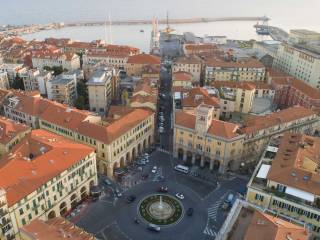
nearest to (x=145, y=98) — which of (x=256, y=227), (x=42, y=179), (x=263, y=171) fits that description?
(x=42, y=179)

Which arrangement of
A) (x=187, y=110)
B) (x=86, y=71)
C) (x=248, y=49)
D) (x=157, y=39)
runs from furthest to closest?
(x=157, y=39), (x=248, y=49), (x=86, y=71), (x=187, y=110)

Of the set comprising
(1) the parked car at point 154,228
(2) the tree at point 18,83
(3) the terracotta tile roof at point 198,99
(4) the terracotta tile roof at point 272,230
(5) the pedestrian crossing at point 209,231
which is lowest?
(5) the pedestrian crossing at point 209,231

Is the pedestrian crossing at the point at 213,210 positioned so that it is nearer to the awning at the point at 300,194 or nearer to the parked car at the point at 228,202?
the parked car at the point at 228,202

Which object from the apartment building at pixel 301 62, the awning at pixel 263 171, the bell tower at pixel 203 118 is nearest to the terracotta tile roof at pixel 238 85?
the apartment building at pixel 301 62

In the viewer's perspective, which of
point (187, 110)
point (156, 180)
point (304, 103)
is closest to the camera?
point (156, 180)

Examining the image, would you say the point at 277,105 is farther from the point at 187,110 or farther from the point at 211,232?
the point at 211,232

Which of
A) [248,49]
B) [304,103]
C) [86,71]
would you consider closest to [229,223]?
[304,103]
